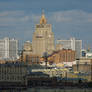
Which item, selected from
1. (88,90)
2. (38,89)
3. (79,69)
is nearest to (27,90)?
(38,89)

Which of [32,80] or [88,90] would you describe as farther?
[32,80]

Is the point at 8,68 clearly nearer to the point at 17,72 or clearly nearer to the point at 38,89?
the point at 17,72

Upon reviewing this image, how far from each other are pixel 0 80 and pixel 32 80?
27.0 feet

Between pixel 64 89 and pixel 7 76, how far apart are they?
4278 centimetres

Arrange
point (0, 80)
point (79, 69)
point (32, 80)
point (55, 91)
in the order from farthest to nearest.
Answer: point (79, 69), point (0, 80), point (32, 80), point (55, 91)

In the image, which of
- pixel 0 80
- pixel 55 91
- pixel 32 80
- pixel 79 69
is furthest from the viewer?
pixel 79 69

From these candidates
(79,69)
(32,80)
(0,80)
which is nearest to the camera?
(32,80)

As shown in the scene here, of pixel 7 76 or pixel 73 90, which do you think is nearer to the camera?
pixel 73 90

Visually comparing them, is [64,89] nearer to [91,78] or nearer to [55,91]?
[55,91]

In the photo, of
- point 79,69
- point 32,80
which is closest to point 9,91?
point 32,80

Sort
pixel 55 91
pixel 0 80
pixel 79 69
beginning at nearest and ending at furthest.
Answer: pixel 55 91, pixel 0 80, pixel 79 69

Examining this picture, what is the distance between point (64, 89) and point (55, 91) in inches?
40.7

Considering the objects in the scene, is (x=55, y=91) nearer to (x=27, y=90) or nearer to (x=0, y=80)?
(x=27, y=90)

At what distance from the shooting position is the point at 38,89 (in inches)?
2339
